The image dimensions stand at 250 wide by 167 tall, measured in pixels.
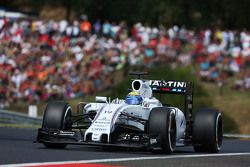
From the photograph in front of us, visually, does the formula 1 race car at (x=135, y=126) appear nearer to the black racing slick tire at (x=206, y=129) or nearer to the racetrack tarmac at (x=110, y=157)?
the black racing slick tire at (x=206, y=129)

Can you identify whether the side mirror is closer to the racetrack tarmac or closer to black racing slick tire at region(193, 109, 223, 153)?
the racetrack tarmac

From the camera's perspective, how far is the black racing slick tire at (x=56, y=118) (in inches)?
559

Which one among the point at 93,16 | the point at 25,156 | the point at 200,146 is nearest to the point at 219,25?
the point at 93,16

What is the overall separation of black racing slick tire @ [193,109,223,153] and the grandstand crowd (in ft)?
46.5

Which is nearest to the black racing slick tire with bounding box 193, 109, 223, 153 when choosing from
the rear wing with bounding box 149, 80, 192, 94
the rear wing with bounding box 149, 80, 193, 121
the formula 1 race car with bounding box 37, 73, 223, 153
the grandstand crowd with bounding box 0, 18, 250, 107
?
the formula 1 race car with bounding box 37, 73, 223, 153

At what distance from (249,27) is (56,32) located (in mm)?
11611

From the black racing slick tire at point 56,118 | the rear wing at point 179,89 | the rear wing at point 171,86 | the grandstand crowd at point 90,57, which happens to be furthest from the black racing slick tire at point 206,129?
the grandstand crowd at point 90,57

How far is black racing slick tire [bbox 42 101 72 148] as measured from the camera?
1419 centimetres

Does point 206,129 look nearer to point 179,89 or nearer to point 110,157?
point 179,89

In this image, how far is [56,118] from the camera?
14219 mm

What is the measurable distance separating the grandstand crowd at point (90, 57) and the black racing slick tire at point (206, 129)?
14184 mm

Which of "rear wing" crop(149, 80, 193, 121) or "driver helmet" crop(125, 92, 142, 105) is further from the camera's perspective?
"rear wing" crop(149, 80, 193, 121)

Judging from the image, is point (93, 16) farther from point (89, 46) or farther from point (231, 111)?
point (231, 111)

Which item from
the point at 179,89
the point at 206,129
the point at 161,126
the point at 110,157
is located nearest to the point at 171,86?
the point at 179,89
